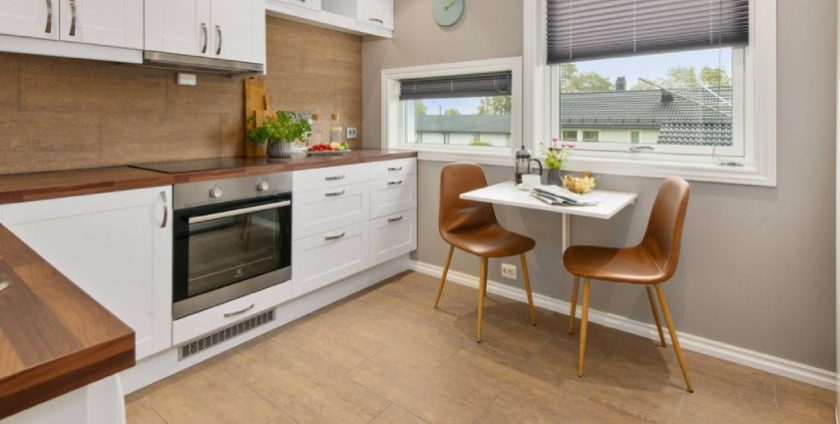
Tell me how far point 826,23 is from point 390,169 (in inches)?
96.4

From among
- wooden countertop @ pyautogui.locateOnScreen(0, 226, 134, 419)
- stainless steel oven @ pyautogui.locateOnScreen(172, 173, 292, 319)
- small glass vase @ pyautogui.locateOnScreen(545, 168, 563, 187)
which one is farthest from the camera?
small glass vase @ pyautogui.locateOnScreen(545, 168, 563, 187)

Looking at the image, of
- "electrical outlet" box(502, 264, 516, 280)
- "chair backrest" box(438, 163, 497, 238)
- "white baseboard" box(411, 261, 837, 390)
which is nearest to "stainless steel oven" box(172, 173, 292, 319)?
"chair backrest" box(438, 163, 497, 238)

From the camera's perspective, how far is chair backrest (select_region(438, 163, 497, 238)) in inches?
120

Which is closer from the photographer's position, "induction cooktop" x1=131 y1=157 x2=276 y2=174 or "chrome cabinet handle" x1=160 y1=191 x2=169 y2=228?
"chrome cabinet handle" x1=160 y1=191 x2=169 y2=228

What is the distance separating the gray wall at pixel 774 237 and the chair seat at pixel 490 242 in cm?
32

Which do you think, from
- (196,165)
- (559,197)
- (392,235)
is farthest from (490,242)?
(196,165)

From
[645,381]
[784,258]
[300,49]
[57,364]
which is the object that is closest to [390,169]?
[300,49]

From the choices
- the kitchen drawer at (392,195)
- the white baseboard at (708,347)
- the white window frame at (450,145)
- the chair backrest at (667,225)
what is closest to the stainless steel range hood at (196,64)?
the kitchen drawer at (392,195)

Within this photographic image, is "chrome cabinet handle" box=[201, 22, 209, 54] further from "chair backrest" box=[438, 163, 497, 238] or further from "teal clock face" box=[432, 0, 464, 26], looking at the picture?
"teal clock face" box=[432, 0, 464, 26]

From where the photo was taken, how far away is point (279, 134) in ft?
9.71

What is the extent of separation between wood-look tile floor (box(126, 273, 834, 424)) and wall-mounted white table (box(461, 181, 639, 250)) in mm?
740

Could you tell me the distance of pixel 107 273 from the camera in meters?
1.99

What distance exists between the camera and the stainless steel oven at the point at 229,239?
2.25 metres

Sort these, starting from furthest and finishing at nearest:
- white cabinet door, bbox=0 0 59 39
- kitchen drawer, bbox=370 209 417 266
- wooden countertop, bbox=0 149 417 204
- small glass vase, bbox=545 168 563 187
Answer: kitchen drawer, bbox=370 209 417 266 < small glass vase, bbox=545 168 563 187 < white cabinet door, bbox=0 0 59 39 < wooden countertop, bbox=0 149 417 204
